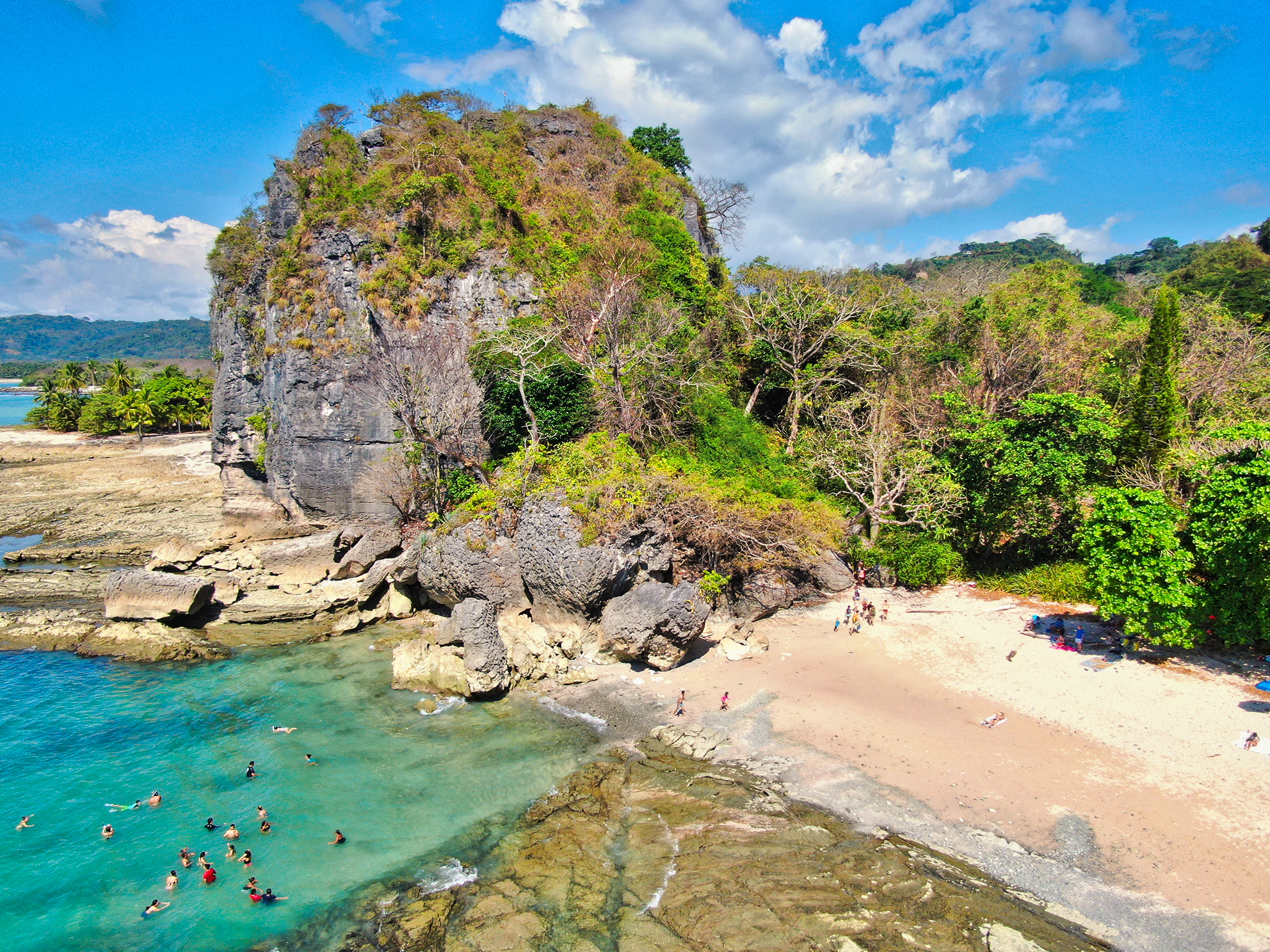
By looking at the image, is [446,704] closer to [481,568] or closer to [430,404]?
[481,568]

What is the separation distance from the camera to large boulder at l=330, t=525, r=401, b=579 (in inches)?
1040

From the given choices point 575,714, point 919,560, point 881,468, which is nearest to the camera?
point 575,714

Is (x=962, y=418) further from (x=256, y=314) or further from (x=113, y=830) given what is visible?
(x=256, y=314)

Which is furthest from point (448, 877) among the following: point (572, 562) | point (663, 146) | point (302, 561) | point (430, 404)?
point (663, 146)

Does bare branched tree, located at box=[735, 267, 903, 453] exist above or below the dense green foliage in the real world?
above

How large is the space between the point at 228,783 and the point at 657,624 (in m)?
11.6

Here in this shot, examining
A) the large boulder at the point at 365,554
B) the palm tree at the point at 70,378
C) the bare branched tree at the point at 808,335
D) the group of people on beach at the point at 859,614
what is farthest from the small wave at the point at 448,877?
the palm tree at the point at 70,378

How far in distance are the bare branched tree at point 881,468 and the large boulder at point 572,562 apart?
9.55 meters

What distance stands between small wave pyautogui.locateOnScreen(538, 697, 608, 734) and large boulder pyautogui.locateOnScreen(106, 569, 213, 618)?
48.6 feet

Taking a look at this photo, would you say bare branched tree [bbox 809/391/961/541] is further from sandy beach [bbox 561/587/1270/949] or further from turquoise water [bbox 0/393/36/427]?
turquoise water [bbox 0/393/36/427]

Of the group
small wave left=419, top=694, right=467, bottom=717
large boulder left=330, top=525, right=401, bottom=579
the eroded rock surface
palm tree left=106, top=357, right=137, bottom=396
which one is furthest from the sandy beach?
palm tree left=106, top=357, right=137, bottom=396

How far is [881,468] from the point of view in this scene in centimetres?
2444

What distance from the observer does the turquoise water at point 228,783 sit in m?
11.2

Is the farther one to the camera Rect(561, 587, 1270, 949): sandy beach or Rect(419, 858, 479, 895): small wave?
Rect(419, 858, 479, 895): small wave
